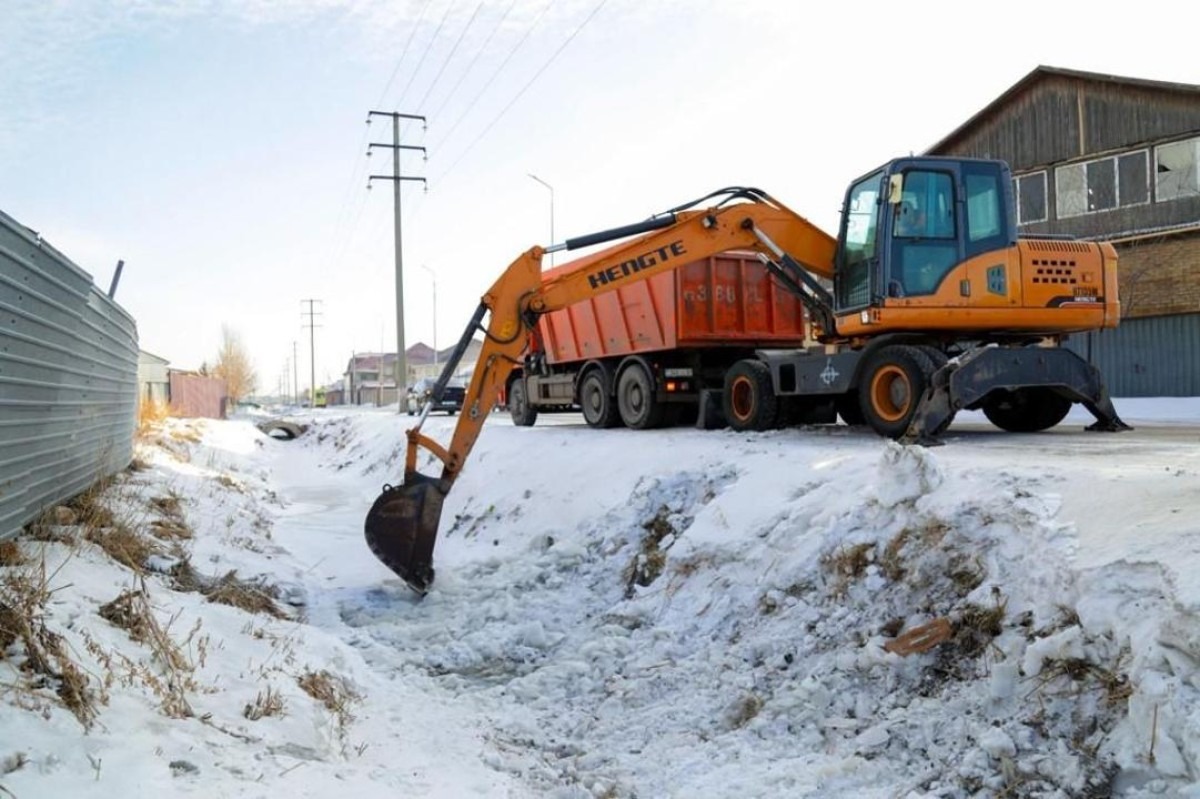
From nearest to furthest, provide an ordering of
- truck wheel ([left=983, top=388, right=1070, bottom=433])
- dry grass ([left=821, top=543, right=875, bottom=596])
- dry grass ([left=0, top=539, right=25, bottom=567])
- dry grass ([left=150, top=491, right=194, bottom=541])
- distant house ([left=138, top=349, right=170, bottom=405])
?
dry grass ([left=0, top=539, right=25, bottom=567]) → dry grass ([left=821, top=543, right=875, bottom=596]) → dry grass ([left=150, top=491, right=194, bottom=541]) → truck wheel ([left=983, top=388, right=1070, bottom=433]) → distant house ([left=138, top=349, right=170, bottom=405])

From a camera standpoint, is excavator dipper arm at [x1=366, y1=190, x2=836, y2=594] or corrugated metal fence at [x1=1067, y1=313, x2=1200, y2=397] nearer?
excavator dipper arm at [x1=366, y1=190, x2=836, y2=594]

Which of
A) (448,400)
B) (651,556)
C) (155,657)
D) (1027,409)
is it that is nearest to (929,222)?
(1027,409)

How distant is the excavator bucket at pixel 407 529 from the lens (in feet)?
27.0

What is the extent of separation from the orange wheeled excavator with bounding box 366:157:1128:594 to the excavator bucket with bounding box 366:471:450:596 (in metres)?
0.01

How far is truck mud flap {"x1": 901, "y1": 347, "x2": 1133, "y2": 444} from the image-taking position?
8148 mm

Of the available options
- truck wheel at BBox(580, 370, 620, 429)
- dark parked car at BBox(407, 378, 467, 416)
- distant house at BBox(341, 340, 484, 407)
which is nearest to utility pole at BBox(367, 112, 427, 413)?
dark parked car at BBox(407, 378, 467, 416)

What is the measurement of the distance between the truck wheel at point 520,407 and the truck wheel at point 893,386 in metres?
8.74

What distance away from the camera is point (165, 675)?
4305 mm

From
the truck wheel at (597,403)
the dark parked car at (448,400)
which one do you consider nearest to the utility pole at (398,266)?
the dark parked car at (448,400)

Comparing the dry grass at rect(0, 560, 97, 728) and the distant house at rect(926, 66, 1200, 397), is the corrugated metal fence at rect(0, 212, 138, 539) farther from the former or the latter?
the distant house at rect(926, 66, 1200, 397)

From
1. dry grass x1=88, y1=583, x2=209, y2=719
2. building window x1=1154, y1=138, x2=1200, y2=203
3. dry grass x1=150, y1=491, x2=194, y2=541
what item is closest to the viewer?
dry grass x1=88, y1=583, x2=209, y2=719

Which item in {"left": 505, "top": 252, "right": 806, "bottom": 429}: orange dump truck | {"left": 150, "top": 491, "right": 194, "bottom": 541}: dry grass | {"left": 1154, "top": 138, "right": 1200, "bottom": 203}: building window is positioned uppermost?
{"left": 1154, "top": 138, "right": 1200, "bottom": 203}: building window

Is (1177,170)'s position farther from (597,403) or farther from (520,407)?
(520,407)

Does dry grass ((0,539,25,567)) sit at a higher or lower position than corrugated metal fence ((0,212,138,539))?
lower
